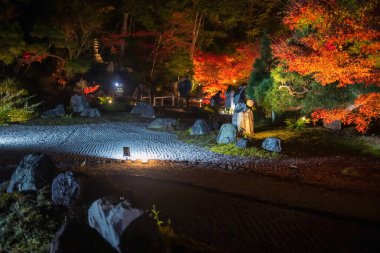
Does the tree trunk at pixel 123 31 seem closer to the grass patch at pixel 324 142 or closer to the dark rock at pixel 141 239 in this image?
the grass patch at pixel 324 142

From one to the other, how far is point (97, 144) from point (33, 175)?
298 inches

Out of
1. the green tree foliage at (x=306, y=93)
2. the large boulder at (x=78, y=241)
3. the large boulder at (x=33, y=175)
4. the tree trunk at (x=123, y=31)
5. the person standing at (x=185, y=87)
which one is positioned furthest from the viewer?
the person standing at (x=185, y=87)

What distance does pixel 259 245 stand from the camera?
5.51 m

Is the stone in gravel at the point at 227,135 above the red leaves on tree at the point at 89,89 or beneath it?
beneath

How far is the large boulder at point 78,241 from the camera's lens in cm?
456

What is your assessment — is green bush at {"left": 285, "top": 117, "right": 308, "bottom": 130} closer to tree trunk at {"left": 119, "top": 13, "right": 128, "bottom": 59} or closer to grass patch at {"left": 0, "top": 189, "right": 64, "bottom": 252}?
grass patch at {"left": 0, "top": 189, "right": 64, "bottom": 252}

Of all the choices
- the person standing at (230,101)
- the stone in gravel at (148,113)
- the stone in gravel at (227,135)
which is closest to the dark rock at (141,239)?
the stone in gravel at (227,135)

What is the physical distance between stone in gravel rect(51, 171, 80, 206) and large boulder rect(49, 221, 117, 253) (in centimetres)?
194

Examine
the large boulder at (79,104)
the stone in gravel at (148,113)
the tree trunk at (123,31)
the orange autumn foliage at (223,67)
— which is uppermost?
the tree trunk at (123,31)

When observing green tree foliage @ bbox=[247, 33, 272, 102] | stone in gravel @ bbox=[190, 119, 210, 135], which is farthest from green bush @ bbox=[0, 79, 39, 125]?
green tree foliage @ bbox=[247, 33, 272, 102]

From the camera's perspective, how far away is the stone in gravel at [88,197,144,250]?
479 cm

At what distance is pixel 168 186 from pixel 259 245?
3.39 meters

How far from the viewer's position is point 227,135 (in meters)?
14.8

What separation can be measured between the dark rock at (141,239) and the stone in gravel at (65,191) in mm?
2229
